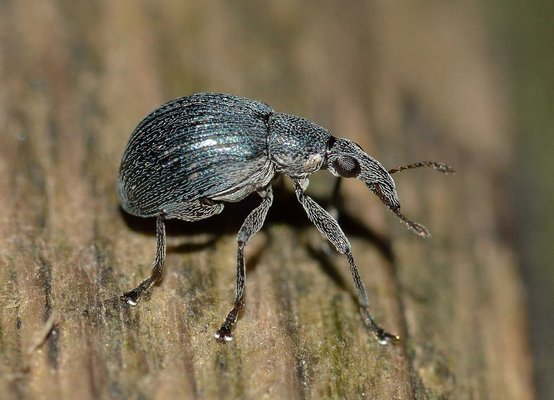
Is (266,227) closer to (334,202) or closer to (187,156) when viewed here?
(334,202)

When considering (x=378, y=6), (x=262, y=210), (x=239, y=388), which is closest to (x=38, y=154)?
(x=262, y=210)

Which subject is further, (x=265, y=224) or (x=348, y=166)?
(x=265, y=224)

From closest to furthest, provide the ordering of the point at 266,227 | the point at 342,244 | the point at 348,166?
the point at 342,244 → the point at 348,166 → the point at 266,227

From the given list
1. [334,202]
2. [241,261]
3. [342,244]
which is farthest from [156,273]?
[334,202]

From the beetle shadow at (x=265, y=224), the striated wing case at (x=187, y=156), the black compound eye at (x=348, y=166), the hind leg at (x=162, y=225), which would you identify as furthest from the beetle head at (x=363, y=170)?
the hind leg at (x=162, y=225)

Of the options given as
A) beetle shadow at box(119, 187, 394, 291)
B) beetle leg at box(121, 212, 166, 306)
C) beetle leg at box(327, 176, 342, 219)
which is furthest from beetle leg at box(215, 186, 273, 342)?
beetle leg at box(327, 176, 342, 219)

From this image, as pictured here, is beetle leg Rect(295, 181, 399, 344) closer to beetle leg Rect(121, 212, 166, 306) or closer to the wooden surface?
the wooden surface

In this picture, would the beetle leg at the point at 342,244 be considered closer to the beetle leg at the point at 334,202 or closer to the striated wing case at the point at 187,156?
the beetle leg at the point at 334,202
